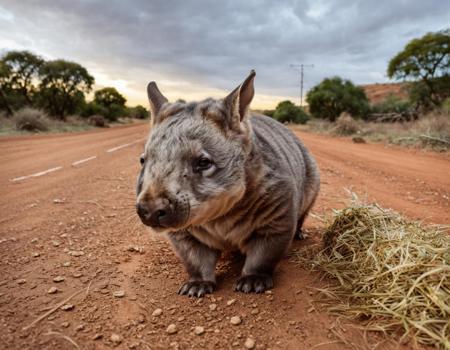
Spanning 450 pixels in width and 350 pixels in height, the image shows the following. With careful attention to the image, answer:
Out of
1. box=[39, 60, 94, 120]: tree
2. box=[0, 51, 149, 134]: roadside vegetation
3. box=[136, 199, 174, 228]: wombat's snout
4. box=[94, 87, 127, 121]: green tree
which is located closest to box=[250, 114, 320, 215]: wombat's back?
box=[136, 199, 174, 228]: wombat's snout

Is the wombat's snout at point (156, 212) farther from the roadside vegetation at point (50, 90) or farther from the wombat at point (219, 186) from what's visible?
the roadside vegetation at point (50, 90)

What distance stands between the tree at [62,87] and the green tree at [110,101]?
20.8ft

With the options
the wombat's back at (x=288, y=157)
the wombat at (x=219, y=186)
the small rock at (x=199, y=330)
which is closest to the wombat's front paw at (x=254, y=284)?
the wombat at (x=219, y=186)

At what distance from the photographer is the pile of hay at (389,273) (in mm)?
2119

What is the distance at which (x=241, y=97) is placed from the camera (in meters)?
2.96

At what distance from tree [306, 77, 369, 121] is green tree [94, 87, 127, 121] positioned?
74.3ft

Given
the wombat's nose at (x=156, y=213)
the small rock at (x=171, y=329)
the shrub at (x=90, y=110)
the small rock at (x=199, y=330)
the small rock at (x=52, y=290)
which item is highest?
the shrub at (x=90, y=110)

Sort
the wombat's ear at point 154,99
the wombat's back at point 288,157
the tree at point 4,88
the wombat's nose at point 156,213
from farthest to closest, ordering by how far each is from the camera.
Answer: the tree at point 4,88
the wombat's ear at point 154,99
the wombat's back at point 288,157
the wombat's nose at point 156,213

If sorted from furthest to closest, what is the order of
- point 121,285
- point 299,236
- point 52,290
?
point 299,236, point 121,285, point 52,290

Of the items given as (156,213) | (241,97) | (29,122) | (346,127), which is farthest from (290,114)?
(156,213)

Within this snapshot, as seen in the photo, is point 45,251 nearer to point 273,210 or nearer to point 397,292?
point 273,210

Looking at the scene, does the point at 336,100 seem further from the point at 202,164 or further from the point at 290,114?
the point at 202,164

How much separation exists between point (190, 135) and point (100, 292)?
1415 mm

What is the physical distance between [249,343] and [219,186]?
1038 millimetres
